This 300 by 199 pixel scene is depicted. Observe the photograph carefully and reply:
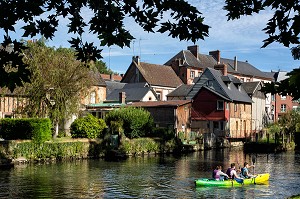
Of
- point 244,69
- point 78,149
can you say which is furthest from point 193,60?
point 78,149

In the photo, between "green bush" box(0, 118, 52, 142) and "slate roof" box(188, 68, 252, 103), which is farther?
"slate roof" box(188, 68, 252, 103)

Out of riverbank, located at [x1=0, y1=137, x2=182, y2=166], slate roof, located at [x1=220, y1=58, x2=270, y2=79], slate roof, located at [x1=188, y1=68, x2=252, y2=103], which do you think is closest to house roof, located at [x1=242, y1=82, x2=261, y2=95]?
slate roof, located at [x1=188, y1=68, x2=252, y2=103]

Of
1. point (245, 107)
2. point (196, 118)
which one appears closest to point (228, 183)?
point (196, 118)

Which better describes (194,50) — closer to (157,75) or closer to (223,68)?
(157,75)

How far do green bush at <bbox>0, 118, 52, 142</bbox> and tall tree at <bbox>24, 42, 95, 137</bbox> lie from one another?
353cm

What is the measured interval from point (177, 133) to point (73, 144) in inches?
688

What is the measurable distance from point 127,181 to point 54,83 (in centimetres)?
1754

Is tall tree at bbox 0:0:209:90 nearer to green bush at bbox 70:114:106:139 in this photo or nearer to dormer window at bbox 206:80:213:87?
green bush at bbox 70:114:106:139

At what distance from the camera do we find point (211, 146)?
194 ft

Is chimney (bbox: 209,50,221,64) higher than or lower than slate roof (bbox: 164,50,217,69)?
higher

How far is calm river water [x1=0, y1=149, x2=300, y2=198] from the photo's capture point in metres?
23.9

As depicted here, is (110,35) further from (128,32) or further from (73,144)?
(73,144)

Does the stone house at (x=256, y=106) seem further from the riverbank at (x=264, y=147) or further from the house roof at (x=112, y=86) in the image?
the house roof at (x=112, y=86)

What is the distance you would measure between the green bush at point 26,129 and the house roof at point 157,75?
39.5 metres
